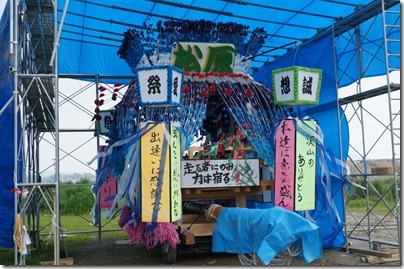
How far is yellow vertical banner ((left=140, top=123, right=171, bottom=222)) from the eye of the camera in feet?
23.3

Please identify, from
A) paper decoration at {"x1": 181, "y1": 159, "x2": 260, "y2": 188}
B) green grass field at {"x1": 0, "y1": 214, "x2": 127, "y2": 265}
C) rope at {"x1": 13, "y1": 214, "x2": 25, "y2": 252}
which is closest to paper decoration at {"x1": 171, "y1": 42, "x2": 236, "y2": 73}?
paper decoration at {"x1": 181, "y1": 159, "x2": 260, "y2": 188}

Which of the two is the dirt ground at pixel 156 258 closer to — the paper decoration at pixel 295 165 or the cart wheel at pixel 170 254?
the cart wheel at pixel 170 254

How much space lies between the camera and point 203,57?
9547 millimetres

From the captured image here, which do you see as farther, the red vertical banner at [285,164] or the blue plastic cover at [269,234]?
the red vertical banner at [285,164]

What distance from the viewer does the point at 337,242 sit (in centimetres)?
980

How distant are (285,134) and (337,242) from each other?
3.03 metres

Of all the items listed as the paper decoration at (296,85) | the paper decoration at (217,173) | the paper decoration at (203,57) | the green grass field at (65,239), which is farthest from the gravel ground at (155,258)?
the paper decoration at (203,57)

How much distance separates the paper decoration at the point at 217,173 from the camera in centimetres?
838

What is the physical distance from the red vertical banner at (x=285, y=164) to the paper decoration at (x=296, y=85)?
391 millimetres

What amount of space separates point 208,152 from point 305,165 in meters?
1.75

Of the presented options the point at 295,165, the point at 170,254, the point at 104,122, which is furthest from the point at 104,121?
the point at 295,165

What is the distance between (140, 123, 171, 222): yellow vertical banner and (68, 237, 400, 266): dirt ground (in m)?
1.73

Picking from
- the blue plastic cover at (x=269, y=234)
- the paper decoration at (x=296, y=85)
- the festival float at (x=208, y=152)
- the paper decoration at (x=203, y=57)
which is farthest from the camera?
the paper decoration at (x=203, y=57)

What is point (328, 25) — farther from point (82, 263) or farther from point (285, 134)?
point (82, 263)
